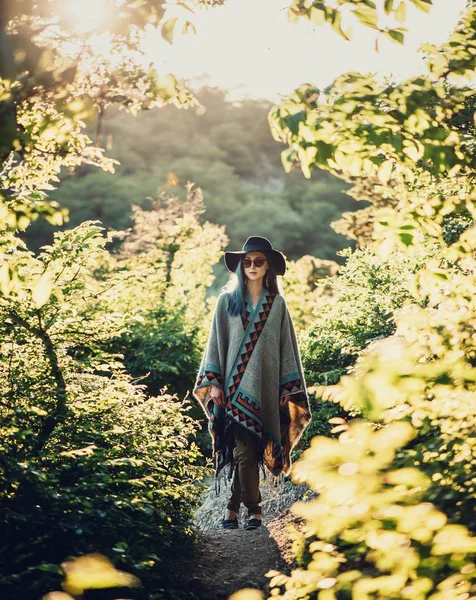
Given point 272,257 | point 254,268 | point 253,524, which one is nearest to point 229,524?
point 253,524

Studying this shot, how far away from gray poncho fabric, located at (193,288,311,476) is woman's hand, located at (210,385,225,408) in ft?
0.10

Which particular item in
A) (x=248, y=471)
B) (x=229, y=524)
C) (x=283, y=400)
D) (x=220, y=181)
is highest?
(x=220, y=181)

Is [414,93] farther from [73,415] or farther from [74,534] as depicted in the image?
[73,415]

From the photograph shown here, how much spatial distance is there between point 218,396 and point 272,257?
120 centimetres

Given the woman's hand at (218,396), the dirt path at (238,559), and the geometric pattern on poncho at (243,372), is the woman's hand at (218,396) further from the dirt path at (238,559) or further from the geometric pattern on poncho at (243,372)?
the dirt path at (238,559)

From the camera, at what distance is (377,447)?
1.50m

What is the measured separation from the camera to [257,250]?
15.1 ft

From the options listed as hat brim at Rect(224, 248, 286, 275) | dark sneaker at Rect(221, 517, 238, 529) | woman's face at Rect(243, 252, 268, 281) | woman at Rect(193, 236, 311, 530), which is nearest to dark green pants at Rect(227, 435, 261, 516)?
woman at Rect(193, 236, 311, 530)

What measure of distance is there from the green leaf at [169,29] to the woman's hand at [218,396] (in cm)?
287

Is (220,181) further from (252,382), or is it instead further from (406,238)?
(406,238)

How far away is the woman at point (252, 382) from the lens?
4.43 metres

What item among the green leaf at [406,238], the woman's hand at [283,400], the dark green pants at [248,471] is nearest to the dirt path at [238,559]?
the dark green pants at [248,471]

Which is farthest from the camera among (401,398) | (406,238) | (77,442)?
(77,442)

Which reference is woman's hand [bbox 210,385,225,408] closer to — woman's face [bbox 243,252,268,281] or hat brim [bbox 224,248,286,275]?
woman's face [bbox 243,252,268,281]
